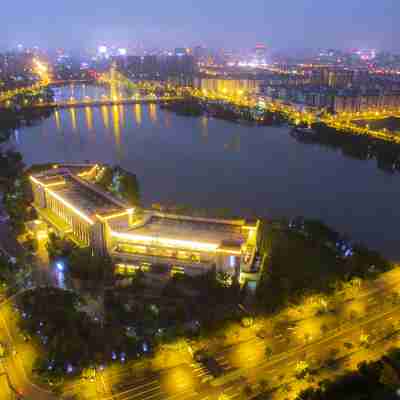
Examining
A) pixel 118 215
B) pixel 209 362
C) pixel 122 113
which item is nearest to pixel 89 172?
pixel 118 215

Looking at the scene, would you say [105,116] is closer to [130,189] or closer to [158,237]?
[130,189]

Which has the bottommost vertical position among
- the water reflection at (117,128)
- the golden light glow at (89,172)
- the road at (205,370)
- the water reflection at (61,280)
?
the road at (205,370)

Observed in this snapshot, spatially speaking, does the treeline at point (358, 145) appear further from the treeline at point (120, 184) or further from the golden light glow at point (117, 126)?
the treeline at point (120, 184)

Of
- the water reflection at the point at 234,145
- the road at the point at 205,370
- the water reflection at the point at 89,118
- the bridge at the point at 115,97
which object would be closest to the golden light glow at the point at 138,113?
the bridge at the point at 115,97

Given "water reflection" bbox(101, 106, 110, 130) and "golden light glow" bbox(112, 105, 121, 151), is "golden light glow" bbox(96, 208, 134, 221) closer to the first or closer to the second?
"golden light glow" bbox(112, 105, 121, 151)

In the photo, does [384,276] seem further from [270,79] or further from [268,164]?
[270,79]

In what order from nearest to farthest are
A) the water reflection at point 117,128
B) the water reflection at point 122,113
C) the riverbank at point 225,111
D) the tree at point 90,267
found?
the tree at point 90,267 < the water reflection at point 117,128 < the water reflection at point 122,113 < the riverbank at point 225,111

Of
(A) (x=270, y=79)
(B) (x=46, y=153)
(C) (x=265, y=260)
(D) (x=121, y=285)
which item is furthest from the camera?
(A) (x=270, y=79)

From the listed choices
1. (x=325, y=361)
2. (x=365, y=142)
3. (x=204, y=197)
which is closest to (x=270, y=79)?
(x=365, y=142)
